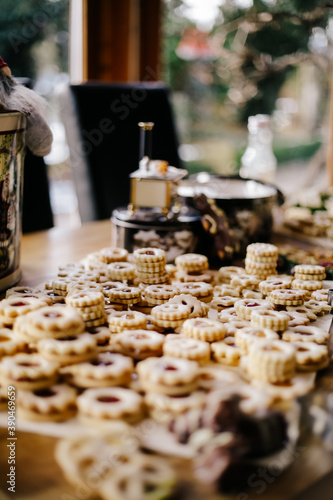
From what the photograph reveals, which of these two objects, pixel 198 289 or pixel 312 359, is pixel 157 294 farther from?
pixel 312 359

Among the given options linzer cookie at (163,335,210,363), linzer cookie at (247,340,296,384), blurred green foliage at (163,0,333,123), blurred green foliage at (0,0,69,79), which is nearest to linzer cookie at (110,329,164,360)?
linzer cookie at (163,335,210,363)

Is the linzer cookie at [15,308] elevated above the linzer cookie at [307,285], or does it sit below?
above

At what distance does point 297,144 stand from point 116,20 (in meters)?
1.16

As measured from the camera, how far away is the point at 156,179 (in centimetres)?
106

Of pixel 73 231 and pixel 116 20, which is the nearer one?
pixel 73 231

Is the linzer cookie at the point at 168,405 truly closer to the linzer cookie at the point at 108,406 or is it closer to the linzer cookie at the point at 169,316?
the linzer cookie at the point at 108,406

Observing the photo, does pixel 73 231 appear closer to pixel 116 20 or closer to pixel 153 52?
pixel 116 20

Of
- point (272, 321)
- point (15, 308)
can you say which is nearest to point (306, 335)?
point (272, 321)

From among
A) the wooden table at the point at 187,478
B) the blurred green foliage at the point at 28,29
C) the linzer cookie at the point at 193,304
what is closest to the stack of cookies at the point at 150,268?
the linzer cookie at the point at 193,304

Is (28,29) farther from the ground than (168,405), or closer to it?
farther from the ground

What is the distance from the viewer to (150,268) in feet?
3.04

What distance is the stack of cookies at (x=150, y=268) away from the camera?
93cm

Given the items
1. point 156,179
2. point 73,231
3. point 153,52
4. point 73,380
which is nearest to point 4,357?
point 73,380

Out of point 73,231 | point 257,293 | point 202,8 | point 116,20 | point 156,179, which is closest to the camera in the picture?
point 257,293
